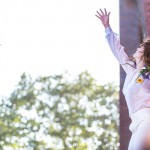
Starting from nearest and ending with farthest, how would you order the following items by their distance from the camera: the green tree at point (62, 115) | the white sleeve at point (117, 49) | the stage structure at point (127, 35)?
the white sleeve at point (117, 49) < the stage structure at point (127, 35) < the green tree at point (62, 115)

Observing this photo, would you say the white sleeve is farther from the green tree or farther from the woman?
the green tree

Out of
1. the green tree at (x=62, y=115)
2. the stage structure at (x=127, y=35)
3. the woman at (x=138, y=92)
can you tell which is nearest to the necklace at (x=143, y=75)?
the woman at (x=138, y=92)

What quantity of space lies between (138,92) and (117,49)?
15.3 inches

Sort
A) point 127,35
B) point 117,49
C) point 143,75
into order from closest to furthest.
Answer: point 143,75 → point 117,49 → point 127,35

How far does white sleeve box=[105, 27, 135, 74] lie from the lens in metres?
2.61

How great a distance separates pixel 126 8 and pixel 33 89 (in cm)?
1313

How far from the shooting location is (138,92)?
2420 millimetres

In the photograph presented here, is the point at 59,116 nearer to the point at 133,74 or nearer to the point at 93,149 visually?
the point at 93,149

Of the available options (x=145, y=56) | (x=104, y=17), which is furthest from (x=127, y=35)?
(x=145, y=56)

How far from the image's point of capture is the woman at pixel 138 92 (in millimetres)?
2145

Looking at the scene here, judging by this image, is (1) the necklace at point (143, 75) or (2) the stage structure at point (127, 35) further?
(2) the stage structure at point (127, 35)

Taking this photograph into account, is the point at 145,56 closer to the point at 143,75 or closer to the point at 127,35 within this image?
the point at 143,75

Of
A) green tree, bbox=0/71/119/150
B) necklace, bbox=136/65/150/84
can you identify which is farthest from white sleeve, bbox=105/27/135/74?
green tree, bbox=0/71/119/150

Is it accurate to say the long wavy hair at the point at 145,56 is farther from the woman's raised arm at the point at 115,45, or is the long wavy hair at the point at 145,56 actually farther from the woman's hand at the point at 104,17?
the woman's hand at the point at 104,17
